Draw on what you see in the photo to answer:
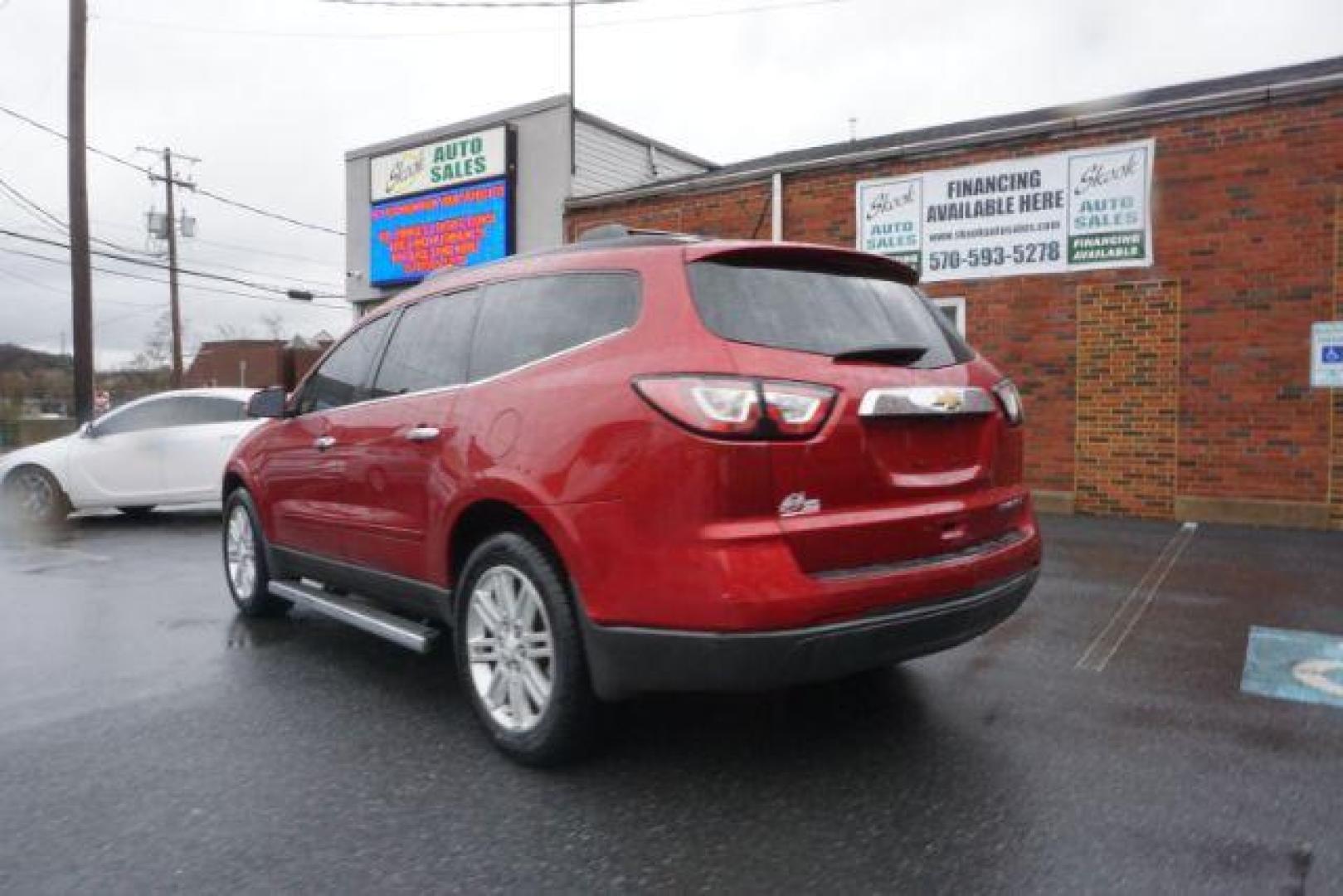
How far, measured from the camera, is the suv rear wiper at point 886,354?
3.05m

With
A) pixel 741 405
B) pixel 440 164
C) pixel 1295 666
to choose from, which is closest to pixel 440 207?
pixel 440 164

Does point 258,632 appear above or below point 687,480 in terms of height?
below

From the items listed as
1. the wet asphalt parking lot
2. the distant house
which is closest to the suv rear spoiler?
the wet asphalt parking lot

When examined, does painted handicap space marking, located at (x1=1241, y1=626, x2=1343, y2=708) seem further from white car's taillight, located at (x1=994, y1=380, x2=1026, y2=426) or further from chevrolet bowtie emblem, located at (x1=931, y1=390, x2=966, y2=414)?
chevrolet bowtie emblem, located at (x1=931, y1=390, x2=966, y2=414)

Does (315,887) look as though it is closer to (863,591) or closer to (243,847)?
(243,847)

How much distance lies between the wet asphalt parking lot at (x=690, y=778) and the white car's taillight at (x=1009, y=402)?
3.72ft

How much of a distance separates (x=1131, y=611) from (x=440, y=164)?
14.1 m

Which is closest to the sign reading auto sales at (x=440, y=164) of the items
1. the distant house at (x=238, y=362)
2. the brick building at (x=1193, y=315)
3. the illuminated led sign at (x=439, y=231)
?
the illuminated led sign at (x=439, y=231)

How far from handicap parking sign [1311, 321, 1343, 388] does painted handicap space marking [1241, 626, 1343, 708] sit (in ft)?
14.8

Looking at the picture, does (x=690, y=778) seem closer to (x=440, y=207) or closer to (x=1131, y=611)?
(x=1131, y=611)

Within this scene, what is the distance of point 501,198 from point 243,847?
1400 cm

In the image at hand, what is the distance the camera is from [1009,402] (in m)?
3.64

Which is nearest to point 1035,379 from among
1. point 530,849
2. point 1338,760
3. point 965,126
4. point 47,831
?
point 965,126

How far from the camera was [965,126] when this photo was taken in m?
13.8
